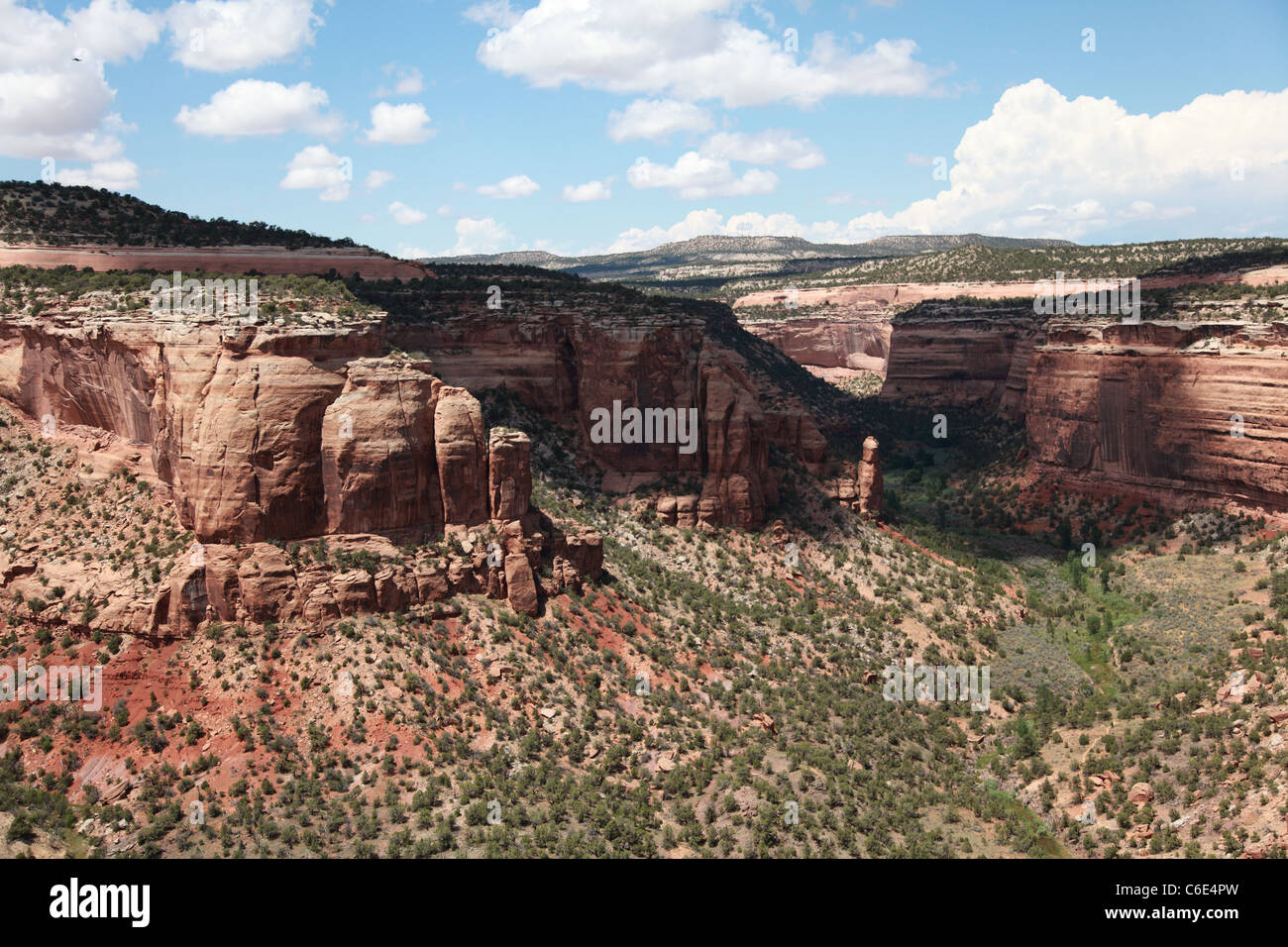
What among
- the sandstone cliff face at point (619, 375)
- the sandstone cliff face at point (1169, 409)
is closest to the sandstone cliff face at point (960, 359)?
the sandstone cliff face at point (1169, 409)

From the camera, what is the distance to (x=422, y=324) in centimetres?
5200

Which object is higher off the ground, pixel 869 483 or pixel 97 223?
pixel 97 223

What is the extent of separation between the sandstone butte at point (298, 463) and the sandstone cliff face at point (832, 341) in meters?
97.3

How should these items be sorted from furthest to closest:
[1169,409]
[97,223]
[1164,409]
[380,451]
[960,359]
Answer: [960,359] < [1164,409] < [1169,409] < [97,223] < [380,451]

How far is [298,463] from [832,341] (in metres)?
107

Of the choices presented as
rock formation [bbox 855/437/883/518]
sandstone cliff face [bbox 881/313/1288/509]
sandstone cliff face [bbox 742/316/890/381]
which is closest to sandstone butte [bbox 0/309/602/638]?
rock formation [bbox 855/437/883/518]

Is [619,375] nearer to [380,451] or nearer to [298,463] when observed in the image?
[380,451]

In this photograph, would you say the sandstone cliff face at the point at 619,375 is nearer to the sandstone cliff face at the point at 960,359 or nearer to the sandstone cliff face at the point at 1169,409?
the sandstone cliff face at the point at 1169,409

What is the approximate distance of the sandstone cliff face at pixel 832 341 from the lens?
13200cm

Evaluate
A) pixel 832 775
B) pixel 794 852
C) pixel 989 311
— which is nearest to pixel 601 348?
pixel 832 775

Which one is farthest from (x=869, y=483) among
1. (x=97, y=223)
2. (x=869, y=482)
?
(x=97, y=223)

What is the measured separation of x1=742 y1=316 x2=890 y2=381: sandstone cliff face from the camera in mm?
132000

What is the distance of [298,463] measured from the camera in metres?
35.3

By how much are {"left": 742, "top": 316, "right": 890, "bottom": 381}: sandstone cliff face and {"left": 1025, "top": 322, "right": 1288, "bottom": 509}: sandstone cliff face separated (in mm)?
56709
